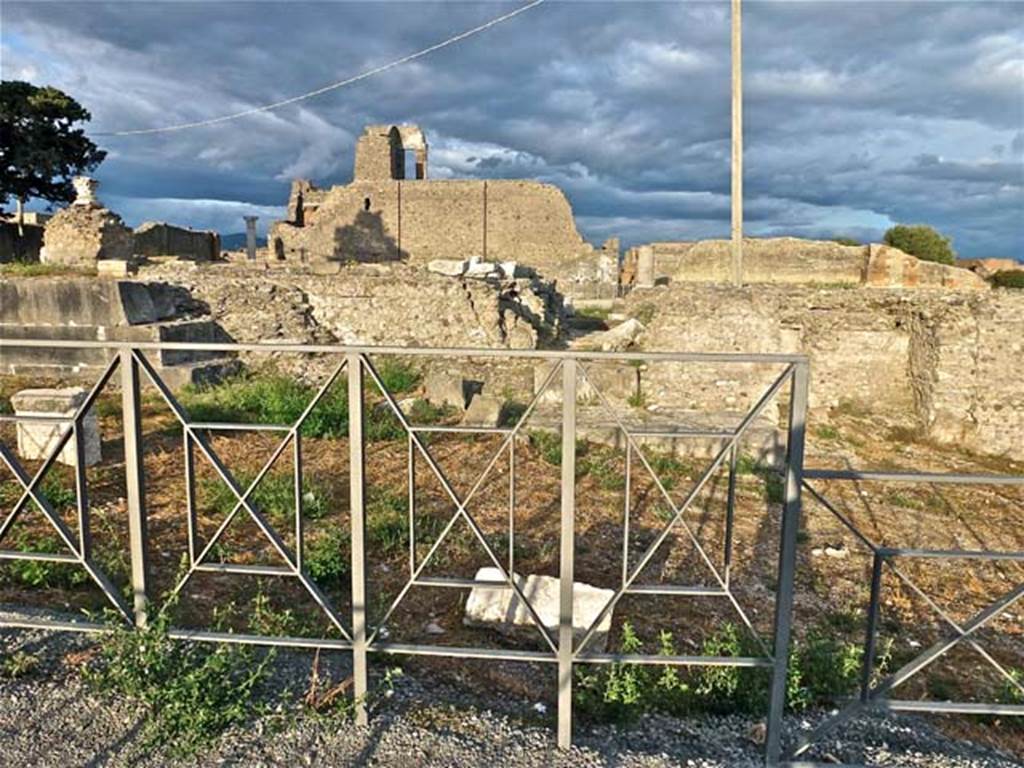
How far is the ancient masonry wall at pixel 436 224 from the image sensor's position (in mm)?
31984

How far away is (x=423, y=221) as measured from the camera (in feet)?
109

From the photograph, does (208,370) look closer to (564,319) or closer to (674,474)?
(674,474)

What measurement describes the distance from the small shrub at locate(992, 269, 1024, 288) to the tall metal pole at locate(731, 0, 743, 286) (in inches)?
518

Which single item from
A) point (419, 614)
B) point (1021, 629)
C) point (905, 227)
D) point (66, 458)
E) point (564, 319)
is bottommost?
point (1021, 629)

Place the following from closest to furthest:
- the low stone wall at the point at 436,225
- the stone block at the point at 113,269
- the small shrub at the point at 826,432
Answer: the small shrub at the point at 826,432 < the stone block at the point at 113,269 < the low stone wall at the point at 436,225

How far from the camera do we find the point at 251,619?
11.1 ft

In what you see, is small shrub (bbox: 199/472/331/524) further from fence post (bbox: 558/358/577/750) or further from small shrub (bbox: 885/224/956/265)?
small shrub (bbox: 885/224/956/265)

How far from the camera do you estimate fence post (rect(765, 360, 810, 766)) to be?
2.15m

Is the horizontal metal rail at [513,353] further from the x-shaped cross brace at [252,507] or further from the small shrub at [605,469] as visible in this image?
the small shrub at [605,469]

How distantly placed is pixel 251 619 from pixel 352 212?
3160 centimetres

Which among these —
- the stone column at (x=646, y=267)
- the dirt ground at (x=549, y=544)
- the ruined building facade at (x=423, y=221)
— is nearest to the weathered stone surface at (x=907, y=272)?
the stone column at (x=646, y=267)

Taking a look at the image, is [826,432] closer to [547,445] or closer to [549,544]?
[547,445]

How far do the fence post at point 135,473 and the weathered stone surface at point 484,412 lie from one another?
5.61 metres

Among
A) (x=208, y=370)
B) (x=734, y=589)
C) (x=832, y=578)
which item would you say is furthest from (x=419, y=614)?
(x=208, y=370)
